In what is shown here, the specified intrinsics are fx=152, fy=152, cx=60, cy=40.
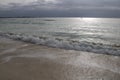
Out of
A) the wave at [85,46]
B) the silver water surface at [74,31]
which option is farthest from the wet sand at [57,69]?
the silver water surface at [74,31]

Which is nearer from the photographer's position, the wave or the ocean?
the wave

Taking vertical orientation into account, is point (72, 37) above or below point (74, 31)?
above

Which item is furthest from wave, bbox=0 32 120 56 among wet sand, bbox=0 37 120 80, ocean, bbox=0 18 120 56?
wet sand, bbox=0 37 120 80

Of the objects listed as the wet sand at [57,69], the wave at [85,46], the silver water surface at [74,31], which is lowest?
the silver water surface at [74,31]

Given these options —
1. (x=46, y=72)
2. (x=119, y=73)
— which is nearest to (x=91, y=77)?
(x=119, y=73)

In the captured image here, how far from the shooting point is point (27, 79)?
4676mm

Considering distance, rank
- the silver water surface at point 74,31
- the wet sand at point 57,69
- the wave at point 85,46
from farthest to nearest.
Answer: the silver water surface at point 74,31 < the wave at point 85,46 < the wet sand at point 57,69

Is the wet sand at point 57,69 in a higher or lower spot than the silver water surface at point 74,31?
higher

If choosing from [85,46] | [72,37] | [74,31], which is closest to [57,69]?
[85,46]

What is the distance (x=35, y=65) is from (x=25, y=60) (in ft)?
2.94

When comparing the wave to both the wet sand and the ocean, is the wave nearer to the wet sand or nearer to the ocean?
the ocean

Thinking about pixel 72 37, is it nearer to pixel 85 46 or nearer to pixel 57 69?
pixel 85 46

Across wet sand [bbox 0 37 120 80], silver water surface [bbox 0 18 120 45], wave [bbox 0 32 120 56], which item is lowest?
silver water surface [bbox 0 18 120 45]

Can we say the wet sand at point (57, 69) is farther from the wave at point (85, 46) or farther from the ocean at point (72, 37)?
the ocean at point (72, 37)
